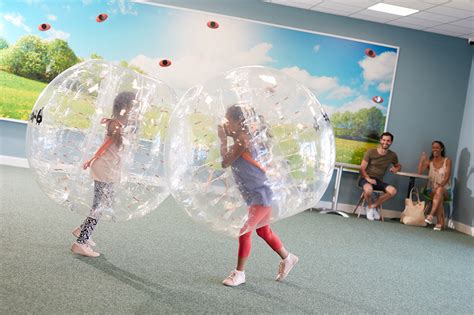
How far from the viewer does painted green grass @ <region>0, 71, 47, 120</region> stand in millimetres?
7488

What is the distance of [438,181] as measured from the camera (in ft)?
25.6

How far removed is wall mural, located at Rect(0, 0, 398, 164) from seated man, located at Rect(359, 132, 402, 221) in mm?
274

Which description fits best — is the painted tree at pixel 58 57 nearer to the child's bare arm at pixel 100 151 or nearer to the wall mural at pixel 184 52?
the wall mural at pixel 184 52

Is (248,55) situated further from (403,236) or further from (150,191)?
(150,191)

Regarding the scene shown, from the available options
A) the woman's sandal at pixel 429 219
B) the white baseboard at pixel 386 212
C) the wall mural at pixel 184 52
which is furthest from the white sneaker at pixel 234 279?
the woman's sandal at pixel 429 219

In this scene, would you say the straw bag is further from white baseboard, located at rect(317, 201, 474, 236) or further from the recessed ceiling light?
the recessed ceiling light

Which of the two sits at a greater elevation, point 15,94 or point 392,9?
point 392,9

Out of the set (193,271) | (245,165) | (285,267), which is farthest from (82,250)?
(245,165)

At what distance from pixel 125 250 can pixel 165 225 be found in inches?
44.2

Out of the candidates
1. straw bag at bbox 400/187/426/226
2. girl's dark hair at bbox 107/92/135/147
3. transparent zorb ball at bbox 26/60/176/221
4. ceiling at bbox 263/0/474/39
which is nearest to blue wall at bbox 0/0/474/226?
ceiling at bbox 263/0/474/39

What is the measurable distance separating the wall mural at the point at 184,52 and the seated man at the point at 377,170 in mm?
274

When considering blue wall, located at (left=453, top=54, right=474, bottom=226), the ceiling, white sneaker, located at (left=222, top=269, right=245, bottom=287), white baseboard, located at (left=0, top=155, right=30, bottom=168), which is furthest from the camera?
blue wall, located at (left=453, top=54, right=474, bottom=226)

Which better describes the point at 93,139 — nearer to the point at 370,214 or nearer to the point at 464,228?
the point at 370,214

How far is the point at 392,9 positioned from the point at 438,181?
2342 millimetres
